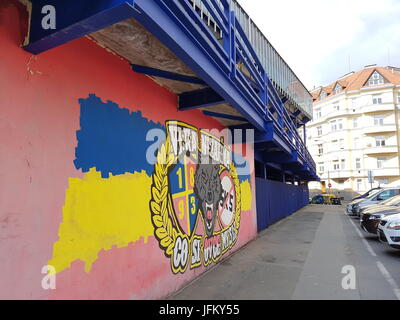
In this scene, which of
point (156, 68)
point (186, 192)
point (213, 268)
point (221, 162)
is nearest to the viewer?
point (156, 68)

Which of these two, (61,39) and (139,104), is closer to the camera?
(61,39)

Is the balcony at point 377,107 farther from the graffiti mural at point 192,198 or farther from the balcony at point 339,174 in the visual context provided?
the graffiti mural at point 192,198

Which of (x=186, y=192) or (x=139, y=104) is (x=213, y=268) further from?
(x=139, y=104)

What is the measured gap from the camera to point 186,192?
5746mm

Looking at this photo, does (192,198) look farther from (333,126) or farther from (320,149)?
(320,149)

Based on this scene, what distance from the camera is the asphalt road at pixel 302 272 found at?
16.5 feet

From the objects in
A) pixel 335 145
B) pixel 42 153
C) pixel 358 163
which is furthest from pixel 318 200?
pixel 42 153

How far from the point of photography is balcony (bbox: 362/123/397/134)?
143 feet

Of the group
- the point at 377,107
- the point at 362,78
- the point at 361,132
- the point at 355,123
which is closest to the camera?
the point at 377,107

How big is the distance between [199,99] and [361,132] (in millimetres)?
48019

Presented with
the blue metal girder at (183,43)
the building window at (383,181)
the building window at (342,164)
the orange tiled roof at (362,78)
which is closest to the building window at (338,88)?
the orange tiled roof at (362,78)

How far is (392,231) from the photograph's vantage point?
7.48 meters
